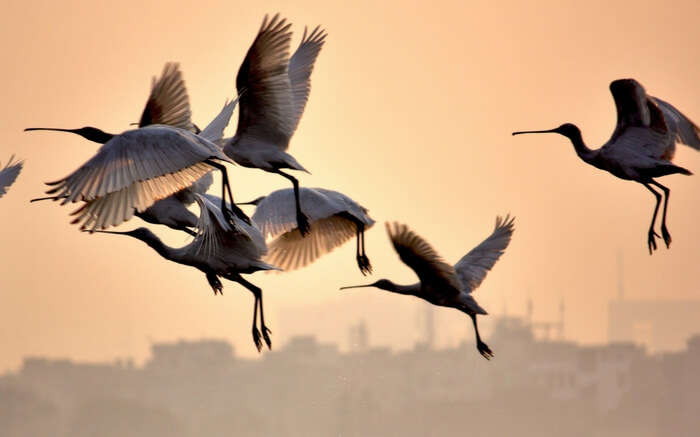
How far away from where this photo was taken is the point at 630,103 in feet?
101

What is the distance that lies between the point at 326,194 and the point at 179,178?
18.9 feet

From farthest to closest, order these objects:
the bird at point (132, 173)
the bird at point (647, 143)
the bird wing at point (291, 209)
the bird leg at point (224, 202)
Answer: the bird wing at point (291, 209)
the bird at point (647, 143)
the bird leg at point (224, 202)
the bird at point (132, 173)

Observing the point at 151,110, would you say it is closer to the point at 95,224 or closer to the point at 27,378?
the point at 95,224

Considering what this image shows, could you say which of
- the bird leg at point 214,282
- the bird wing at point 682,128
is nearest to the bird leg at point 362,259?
the bird leg at point 214,282

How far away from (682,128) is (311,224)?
5983 mm

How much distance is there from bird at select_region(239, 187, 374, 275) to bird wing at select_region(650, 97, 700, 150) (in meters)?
4.79

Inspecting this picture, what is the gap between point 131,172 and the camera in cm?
2589

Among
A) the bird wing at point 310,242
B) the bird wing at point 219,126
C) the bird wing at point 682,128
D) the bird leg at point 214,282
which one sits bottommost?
the bird leg at point 214,282

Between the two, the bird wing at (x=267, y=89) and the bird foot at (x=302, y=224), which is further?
the bird foot at (x=302, y=224)

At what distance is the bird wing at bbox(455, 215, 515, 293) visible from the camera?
102 feet

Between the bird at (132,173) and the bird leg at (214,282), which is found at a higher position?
the bird at (132,173)

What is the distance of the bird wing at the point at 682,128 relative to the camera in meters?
31.3

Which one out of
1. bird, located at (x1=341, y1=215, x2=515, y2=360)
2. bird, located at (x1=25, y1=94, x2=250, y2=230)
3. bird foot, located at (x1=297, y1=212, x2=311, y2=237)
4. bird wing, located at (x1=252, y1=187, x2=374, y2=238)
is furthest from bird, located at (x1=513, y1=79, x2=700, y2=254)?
bird, located at (x1=25, y1=94, x2=250, y2=230)

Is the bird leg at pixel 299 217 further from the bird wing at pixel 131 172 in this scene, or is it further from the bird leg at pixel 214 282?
the bird wing at pixel 131 172
